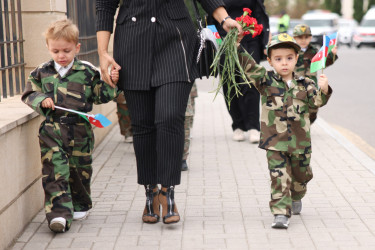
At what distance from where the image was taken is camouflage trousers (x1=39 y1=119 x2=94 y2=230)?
4762mm

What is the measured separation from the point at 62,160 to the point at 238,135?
4.19 m

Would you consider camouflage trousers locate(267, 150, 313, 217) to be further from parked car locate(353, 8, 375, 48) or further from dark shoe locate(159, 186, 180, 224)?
parked car locate(353, 8, 375, 48)

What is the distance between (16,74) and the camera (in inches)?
230

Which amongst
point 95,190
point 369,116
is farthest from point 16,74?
point 369,116

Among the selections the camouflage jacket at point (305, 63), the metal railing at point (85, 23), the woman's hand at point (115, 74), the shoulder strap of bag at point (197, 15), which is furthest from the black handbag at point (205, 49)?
the camouflage jacket at point (305, 63)

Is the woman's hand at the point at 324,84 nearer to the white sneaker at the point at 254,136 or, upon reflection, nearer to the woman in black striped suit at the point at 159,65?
the woman in black striped suit at the point at 159,65

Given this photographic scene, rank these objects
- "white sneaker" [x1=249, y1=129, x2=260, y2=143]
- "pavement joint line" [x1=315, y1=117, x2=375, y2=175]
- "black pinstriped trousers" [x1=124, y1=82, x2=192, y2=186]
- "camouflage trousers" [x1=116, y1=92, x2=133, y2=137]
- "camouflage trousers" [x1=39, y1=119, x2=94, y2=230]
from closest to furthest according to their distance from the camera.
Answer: "black pinstriped trousers" [x1=124, y1=82, x2=192, y2=186] < "camouflage trousers" [x1=39, y1=119, x2=94, y2=230] < "pavement joint line" [x1=315, y1=117, x2=375, y2=175] < "camouflage trousers" [x1=116, y1=92, x2=133, y2=137] < "white sneaker" [x1=249, y1=129, x2=260, y2=143]

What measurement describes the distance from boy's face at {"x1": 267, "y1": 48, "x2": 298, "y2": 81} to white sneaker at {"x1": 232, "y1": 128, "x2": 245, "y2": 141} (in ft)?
12.2

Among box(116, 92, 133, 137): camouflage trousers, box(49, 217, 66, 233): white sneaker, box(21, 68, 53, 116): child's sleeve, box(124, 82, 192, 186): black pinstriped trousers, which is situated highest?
box(21, 68, 53, 116): child's sleeve

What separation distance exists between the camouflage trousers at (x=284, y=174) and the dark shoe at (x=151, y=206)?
782mm

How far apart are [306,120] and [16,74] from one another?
7.88 ft

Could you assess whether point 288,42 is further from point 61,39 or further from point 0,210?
point 0,210

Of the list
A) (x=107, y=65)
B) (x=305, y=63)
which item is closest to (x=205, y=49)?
(x=107, y=65)

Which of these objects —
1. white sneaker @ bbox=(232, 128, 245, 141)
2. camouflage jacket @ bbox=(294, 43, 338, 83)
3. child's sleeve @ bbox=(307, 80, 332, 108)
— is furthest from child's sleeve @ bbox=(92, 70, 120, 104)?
white sneaker @ bbox=(232, 128, 245, 141)
